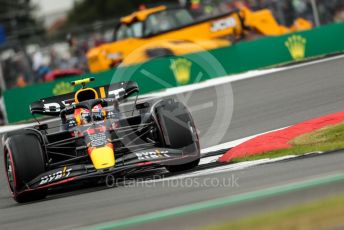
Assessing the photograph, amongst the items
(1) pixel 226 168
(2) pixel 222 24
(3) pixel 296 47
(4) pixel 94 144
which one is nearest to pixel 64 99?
(4) pixel 94 144

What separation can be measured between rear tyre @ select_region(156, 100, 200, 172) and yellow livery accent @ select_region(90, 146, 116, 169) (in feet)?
2.84

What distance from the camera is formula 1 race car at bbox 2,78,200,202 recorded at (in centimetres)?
1017

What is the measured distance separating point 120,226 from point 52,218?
1.51 meters

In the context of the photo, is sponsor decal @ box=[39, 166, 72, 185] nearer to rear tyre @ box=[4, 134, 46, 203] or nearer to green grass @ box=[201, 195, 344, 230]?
rear tyre @ box=[4, 134, 46, 203]

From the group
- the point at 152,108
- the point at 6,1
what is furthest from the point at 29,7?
the point at 152,108

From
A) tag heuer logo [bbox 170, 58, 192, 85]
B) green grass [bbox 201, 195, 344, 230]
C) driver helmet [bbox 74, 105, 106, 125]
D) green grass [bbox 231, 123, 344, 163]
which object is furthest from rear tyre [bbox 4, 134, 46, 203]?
tag heuer logo [bbox 170, 58, 192, 85]

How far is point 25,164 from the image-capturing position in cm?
1034

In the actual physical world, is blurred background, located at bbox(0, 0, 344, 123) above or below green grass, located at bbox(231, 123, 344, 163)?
above

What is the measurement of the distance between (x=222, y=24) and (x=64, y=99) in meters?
15.9

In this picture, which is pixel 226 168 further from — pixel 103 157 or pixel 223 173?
pixel 103 157

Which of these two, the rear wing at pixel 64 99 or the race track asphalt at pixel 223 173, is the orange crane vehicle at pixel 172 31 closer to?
the race track asphalt at pixel 223 173

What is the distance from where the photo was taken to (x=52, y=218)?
859 centimetres

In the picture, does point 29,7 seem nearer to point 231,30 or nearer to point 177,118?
point 231,30

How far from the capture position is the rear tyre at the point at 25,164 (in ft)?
33.9
